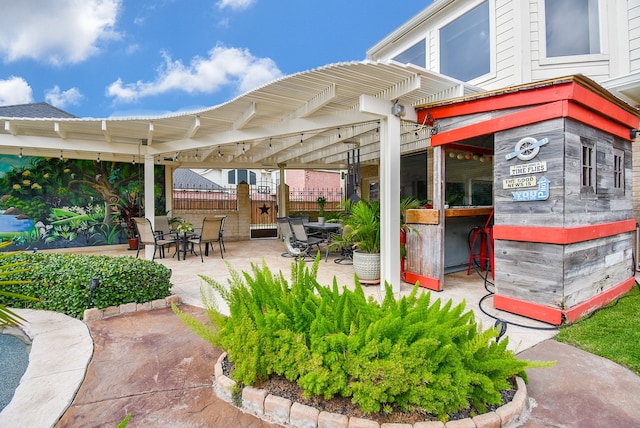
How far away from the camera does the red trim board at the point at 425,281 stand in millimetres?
4406

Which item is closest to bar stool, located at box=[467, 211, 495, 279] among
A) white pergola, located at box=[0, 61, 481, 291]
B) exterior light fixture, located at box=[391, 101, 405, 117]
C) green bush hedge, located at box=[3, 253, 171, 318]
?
white pergola, located at box=[0, 61, 481, 291]

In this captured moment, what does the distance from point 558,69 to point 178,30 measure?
92.8 ft

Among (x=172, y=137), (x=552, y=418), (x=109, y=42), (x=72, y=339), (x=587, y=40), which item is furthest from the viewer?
(x=109, y=42)

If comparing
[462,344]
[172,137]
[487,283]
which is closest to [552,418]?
[462,344]

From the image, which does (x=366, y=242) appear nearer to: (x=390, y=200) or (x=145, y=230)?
(x=390, y=200)

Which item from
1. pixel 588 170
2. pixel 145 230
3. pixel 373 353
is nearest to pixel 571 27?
pixel 588 170

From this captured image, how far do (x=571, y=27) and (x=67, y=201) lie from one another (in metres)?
11.2

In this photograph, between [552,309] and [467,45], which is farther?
[467,45]

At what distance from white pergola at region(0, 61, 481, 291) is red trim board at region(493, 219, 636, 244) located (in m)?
1.28

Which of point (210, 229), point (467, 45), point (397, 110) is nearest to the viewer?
point (397, 110)

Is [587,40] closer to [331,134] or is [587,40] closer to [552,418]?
[331,134]

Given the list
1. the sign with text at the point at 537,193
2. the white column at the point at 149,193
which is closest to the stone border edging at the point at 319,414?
the sign with text at the point at 537,193

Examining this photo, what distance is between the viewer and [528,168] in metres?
3.33

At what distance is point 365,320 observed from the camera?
1.97 metres
